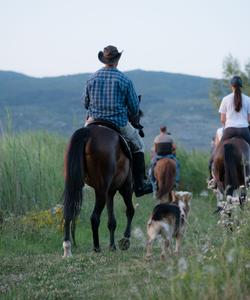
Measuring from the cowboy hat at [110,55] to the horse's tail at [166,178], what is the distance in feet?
27.9

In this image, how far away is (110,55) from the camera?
476 inches

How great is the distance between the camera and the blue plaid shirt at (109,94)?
1186cm

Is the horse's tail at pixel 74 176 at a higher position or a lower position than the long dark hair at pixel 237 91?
lower

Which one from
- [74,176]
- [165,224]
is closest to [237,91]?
[74,176]

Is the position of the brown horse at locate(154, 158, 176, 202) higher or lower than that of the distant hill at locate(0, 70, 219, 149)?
higher

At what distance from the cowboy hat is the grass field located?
2.39 metres

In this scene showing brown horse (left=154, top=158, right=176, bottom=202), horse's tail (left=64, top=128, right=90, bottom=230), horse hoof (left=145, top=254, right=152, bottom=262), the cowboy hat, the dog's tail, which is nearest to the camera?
horse hoof (left=145, top=254, right=152, bottom=262)

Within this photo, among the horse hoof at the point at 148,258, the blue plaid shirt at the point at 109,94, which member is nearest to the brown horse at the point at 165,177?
the blue plaid shirt at the point at 109,94

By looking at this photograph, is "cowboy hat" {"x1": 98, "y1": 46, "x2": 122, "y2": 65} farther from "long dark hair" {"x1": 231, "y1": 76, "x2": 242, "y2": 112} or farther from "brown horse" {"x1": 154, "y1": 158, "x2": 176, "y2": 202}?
"brown horse" {"x1": 154, "y1": 158, "x2": 176, "y2": 202}

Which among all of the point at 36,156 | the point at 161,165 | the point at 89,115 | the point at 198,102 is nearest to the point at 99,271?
the point at 89,115

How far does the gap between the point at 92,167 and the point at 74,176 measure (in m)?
0.39

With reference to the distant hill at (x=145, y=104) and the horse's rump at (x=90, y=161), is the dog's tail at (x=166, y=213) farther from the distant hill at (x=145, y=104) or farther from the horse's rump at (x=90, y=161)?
the distant hill at (x=145, y=104)

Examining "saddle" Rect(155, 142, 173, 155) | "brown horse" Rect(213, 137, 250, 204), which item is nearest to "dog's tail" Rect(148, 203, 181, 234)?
"brown horse" Rect(213, 137, 250, 204)

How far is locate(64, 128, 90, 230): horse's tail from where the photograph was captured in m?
11.0
